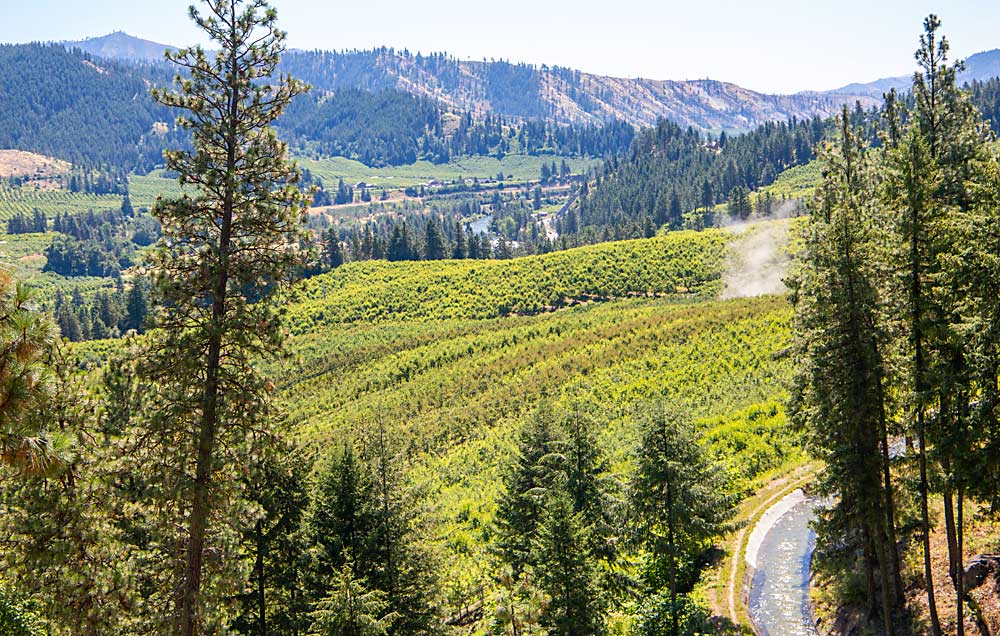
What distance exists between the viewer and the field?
34.2 metres

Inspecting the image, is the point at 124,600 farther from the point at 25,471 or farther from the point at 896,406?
the point at 896,406

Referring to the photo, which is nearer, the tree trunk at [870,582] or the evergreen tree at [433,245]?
the tree trunk at [870,582]

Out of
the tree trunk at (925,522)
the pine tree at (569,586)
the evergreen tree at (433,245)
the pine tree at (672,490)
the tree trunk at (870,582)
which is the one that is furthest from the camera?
the evergreen tree at (433,245)

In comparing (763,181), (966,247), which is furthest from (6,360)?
(763,181)

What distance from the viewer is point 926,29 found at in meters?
17.8

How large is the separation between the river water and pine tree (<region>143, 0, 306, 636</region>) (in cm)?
1556

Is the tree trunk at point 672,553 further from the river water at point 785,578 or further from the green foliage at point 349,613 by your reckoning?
the green foliage at point 349,613

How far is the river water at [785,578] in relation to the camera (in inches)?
845

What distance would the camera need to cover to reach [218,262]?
11859 mm

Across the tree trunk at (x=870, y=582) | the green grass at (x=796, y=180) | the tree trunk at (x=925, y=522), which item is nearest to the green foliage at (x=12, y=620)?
the tree trunk at (x=925, y=522)

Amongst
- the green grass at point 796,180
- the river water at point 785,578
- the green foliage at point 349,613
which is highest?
the green grass at point 796,180

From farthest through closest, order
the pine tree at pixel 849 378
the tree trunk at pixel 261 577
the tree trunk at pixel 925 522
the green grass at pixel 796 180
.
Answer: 1. the green grass at pixel 796 180
2. the tree trunk at pixel 261 577
3. the pine tree at pixel 849 378
4. the tree trunk at pixel 925 522

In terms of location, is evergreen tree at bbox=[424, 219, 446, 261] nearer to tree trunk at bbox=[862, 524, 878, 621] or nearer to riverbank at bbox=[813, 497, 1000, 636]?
riverbank at bbox=[813, 497, 1000, 636]

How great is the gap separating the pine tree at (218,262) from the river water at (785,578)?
15559 mm
